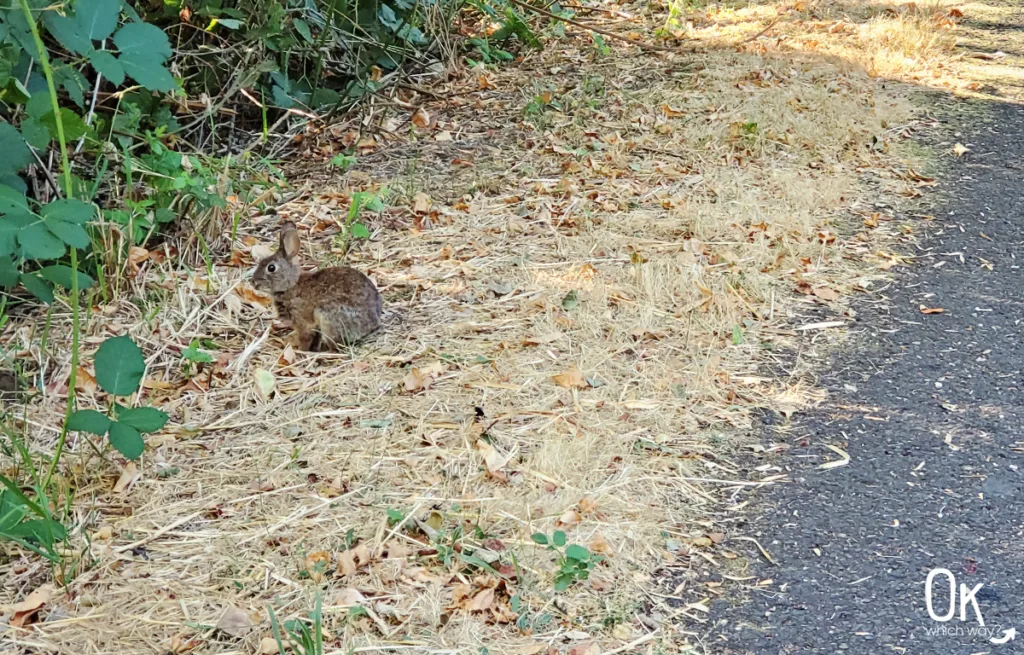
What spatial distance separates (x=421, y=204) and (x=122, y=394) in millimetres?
2674

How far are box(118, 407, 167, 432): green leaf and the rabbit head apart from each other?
53.7 inches

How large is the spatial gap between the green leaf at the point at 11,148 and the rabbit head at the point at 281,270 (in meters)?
1.26

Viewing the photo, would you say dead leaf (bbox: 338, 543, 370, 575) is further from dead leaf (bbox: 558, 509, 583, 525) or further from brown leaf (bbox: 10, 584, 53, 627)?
brown leaf (bbox: 10, 584, 53, 627)

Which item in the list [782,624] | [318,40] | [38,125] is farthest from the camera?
[318,40]

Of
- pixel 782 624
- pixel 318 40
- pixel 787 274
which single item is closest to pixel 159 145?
pixel 318 40

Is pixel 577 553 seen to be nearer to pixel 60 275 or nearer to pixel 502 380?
pixel 502 380

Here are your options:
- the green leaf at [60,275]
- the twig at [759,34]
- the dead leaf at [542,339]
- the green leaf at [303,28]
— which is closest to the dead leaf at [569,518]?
the dead leaf at [542,339]

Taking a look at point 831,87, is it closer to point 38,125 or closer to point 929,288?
point 929,288

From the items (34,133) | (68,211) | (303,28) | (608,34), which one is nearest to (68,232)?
(68,211)

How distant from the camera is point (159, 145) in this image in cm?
500

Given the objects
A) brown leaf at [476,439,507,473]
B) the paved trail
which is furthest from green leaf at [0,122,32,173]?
the paved trail

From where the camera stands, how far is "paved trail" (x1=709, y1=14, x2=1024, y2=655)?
9.81 feet

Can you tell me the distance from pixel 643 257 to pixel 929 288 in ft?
4.40

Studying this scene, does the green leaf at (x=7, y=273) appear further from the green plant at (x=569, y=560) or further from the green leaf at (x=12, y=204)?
the green plant at (x=569, y=560)
